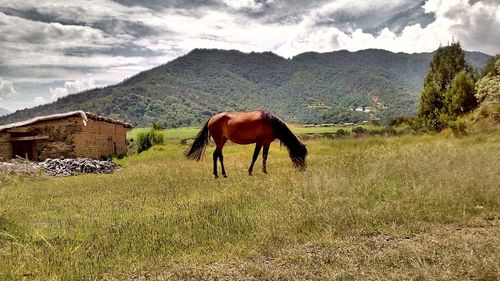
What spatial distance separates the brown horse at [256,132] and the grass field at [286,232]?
3.27 meters

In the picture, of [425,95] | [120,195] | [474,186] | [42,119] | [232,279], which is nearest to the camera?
[232,279]

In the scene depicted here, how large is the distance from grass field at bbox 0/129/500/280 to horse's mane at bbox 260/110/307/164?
329cm

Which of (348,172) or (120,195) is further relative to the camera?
(120,195)

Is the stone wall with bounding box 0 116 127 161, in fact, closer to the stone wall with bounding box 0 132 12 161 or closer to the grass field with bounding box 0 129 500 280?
the stone wall with bounding box 0 132 12 161

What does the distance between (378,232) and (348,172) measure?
14.3 ft

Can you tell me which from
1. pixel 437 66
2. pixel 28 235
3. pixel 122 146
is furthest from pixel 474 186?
pixel 437 66

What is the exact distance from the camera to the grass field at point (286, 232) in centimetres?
418

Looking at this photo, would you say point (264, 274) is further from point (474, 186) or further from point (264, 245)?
point (474, 186)

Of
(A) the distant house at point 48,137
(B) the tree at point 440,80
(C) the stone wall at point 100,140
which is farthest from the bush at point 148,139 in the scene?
(B) the tree at point 440,80

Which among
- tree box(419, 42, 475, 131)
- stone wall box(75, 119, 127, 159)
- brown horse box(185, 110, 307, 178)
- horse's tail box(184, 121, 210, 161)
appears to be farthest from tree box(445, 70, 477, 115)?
stone wall box(75, 119, 127, 159)

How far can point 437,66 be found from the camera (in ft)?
140

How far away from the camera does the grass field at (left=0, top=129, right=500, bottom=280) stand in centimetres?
418

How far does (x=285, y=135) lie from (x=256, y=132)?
3.42ft

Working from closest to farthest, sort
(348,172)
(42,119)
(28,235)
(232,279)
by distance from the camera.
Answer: (232,279), (28,235), (348,172), (42,119)
